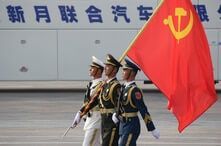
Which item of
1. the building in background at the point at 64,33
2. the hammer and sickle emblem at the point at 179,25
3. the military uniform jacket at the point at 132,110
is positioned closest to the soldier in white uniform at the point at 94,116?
the military uniform jacket at the point at 132,110

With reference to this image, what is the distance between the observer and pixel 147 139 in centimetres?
1400

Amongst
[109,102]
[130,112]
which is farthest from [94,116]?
[130,112]

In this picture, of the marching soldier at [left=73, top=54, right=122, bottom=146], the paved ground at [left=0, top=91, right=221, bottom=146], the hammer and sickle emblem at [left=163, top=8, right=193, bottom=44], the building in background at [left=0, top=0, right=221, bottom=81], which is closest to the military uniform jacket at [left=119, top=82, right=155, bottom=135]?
the marching soldier at [left=73, top=54, right=122, bottom=146]

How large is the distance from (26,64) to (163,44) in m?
14.9

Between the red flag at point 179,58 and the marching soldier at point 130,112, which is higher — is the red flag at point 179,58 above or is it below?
above

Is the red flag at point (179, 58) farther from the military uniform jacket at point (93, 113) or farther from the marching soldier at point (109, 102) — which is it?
the military uniform jacket at point (93, 113)

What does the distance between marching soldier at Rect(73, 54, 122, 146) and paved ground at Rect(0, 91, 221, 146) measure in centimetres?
351

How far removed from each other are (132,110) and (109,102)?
514 millimetres

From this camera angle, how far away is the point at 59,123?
53.8ft

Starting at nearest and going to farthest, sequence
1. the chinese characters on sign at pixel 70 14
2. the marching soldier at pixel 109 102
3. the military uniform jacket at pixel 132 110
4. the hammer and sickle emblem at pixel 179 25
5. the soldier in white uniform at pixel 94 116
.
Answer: the military uniform jacket at pixel 132 110 < the hammer and sickle emblem at pixel 179 25 < the marching soldier at pixel 109 102 < the soldier in white uniform at pixel 94 116 < the chinese characters on sign at pixel 70 14

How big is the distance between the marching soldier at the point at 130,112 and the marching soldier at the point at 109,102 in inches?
10.4

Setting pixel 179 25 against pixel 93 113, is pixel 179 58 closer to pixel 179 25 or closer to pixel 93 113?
pixel 179 25

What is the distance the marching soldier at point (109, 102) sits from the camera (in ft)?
31.9

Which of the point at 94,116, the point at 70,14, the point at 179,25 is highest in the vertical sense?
the point at 70,14
